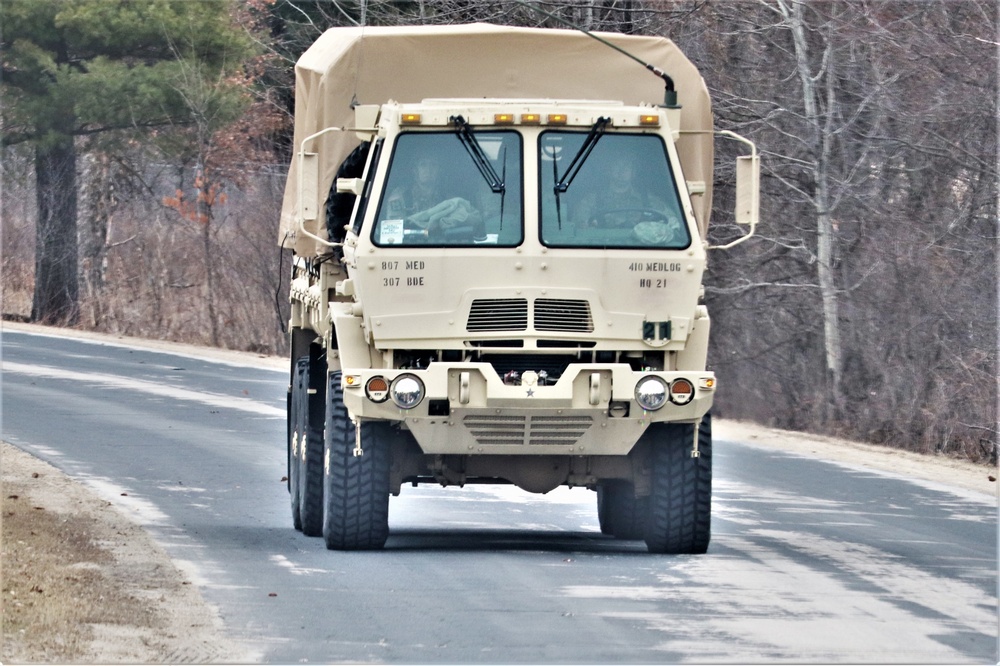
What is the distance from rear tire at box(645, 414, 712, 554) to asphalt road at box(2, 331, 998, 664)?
0.23 m

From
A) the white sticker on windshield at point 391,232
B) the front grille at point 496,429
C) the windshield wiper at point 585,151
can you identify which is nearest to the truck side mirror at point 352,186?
the white sticker on windshield at point 391,232

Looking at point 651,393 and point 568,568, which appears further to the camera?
point 568,568

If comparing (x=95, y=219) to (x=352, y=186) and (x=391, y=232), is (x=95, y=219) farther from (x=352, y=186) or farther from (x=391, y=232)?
(x=391, y=232)

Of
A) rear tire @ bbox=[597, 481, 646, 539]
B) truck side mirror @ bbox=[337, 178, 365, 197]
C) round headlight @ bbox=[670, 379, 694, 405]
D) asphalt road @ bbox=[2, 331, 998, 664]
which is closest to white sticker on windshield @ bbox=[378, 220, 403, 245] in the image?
truck side mirror @ bbox=[337, 178, 365, 197]

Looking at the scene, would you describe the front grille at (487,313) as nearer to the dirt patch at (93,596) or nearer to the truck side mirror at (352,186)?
the truck side mirror at (352,186)

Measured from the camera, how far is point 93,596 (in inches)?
367

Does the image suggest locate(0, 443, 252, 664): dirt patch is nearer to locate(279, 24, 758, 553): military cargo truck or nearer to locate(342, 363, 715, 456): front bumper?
locate(279, 24, 758, 553): military cargo truck

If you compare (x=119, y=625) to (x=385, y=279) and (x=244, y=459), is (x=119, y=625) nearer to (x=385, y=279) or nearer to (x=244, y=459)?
(x=385, y=279)

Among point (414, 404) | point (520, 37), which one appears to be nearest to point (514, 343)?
point (414, 404)

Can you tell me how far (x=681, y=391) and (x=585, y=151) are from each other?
1.59 meters

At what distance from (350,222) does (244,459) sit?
22.6 ft

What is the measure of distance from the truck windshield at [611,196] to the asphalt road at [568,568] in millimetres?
1996

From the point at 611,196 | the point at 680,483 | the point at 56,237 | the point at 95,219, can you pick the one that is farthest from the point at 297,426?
the point at 95,219

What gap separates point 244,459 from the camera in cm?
1770
